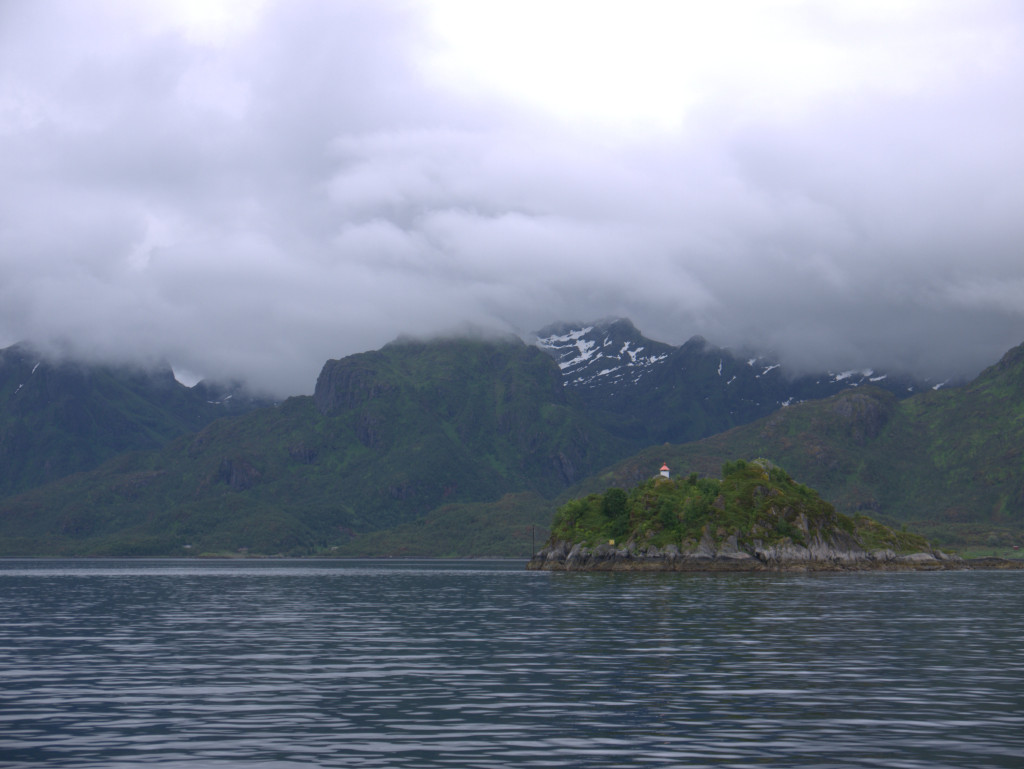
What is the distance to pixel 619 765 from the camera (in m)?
29.9

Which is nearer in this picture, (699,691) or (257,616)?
(699,691)

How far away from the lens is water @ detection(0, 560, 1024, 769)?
32.1 m

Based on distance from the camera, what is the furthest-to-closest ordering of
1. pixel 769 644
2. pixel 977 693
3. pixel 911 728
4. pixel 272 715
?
pixel 769 644 → pixel 977 693 → pixel 272 715 → pixel 911 728

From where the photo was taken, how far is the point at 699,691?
44.9m

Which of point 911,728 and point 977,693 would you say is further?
point 977,693

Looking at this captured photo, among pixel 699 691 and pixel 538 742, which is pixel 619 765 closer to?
pixel 538 742

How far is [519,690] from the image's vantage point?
1806 inches

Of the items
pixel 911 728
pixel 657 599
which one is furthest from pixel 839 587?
pixel 911 728

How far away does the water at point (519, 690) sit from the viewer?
32125 mm

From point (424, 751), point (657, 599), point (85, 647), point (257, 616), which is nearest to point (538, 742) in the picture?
point (424, 751)

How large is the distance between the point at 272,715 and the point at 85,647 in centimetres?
3328

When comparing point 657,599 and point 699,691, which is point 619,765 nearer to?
point 699,691

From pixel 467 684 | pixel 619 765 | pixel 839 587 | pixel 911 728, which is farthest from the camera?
pixel 839 587

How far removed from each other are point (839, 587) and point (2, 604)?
112768 mm
